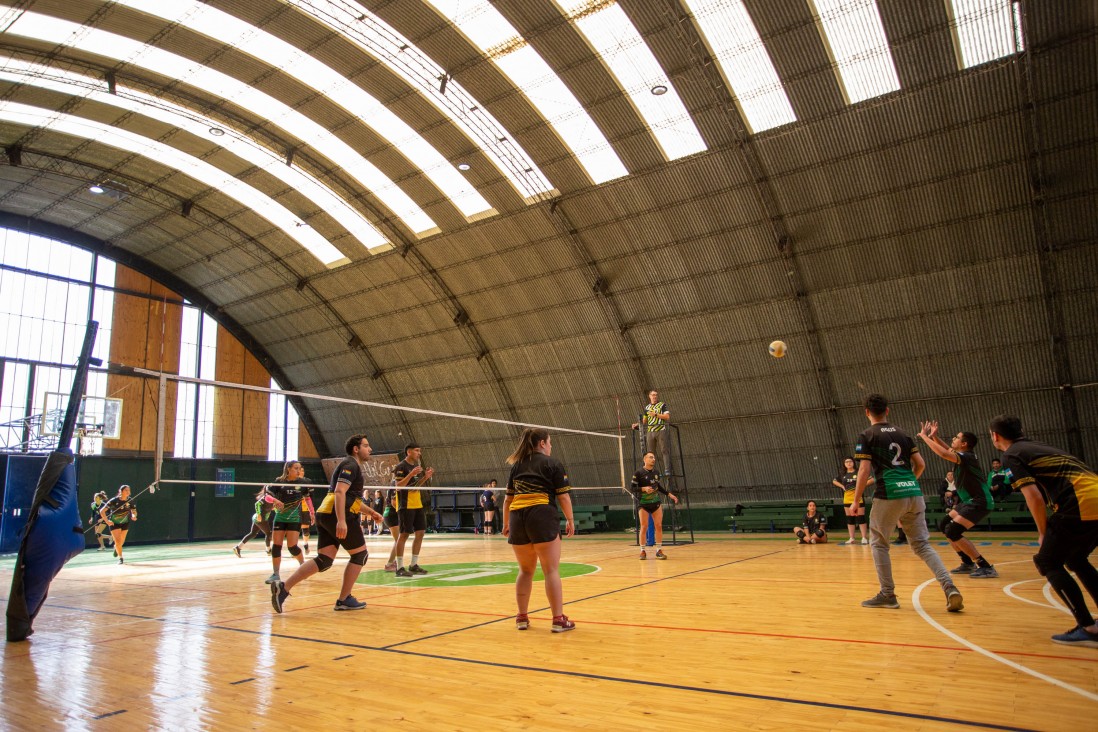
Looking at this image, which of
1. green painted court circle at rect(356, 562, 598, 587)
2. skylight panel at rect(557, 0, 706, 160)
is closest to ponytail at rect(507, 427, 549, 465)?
green painted court circle at rect(356, 562, 598, 587)

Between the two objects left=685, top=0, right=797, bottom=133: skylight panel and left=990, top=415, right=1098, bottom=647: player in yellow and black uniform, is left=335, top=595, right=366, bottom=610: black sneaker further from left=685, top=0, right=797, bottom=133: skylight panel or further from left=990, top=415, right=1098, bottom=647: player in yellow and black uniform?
left=685, top=0, right=797, bottom=133: skylight panel

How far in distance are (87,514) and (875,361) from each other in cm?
3251

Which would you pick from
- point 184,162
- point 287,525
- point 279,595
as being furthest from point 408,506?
point 184,162

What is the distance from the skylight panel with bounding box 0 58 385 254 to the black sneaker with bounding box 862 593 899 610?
2419cm

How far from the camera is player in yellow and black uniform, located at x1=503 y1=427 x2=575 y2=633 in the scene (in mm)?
6203

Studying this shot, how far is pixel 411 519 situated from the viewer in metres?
11.7

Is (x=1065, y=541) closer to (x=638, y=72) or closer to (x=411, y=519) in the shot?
(x=411, y=519)

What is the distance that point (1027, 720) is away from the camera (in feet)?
11.1

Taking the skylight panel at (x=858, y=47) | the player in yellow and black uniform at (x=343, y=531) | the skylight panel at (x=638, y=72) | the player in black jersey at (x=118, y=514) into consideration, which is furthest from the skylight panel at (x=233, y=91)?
the player in yellow and black uniform at (x=343, y=531)

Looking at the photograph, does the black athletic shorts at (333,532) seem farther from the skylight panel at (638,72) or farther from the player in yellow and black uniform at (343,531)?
the skylight panel at (638,72)

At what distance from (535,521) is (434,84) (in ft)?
58.6

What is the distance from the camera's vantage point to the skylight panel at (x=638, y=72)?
59.7ft

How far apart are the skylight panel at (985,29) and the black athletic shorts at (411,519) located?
16807mm

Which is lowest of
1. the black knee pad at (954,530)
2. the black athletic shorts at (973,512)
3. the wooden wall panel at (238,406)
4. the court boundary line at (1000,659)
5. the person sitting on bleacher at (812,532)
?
the person sitting on bleacher at (812,532)
